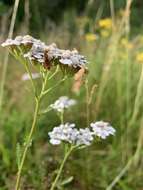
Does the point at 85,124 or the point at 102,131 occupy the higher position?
the point at 85,124

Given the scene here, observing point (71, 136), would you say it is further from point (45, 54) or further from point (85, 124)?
point (85, 124)

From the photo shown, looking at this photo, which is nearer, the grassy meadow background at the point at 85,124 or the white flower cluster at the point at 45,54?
the white flower cluster at the point at 45,54

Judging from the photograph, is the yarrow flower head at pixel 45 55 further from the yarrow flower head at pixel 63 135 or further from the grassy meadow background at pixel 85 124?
the grassy meadow background at pixel 85 124

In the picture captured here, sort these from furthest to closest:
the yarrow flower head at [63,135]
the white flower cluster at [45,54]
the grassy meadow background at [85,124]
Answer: the grassy meadow background at [85,124], the yarrow flower head at [63,135], the white flower cluster at [45,54]

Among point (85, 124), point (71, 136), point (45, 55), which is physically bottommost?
point (71, 136)

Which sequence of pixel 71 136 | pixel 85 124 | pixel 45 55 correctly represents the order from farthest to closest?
pixel 85 124, pixel 71 136, pixel 45 55

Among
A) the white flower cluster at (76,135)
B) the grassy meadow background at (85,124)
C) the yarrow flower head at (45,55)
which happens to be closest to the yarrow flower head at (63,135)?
the white flower cluster at (76,135)

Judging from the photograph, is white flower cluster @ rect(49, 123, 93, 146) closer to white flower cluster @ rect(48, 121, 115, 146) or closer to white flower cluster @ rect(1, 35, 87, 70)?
white flower cluster @ rect(48, 121, 115, 146)

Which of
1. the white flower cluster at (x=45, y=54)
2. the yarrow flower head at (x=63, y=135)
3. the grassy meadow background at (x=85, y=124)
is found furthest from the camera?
the grassy meadow background at (x=85, y=124)

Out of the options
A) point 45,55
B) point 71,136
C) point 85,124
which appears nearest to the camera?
point 45,55

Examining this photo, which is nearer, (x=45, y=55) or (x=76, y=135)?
(x=45, y=55)

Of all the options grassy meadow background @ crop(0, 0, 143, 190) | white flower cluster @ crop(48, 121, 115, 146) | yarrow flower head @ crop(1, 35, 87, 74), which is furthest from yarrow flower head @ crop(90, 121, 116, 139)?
grassy meadow background @ crop(0, 0, 143, 190)

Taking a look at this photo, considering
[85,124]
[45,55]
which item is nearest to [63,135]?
[45,55]
